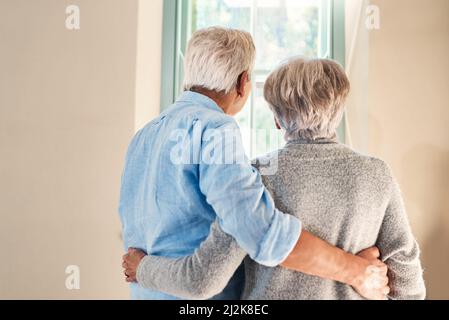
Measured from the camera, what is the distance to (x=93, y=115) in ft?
4.86

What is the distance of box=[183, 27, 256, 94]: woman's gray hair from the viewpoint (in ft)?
2.80

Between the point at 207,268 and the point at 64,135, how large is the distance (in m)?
0.93

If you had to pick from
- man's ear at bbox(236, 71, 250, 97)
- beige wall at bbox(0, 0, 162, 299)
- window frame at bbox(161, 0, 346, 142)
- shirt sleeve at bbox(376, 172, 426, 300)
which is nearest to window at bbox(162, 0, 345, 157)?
window frame at bbox(161, 0, 346, 142)

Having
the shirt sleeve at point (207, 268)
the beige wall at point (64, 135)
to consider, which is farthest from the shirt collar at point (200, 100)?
the beige wall at point (64, 135)

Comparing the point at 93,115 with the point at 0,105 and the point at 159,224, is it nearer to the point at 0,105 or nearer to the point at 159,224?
the point at 0,105

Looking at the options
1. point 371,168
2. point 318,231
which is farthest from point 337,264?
point 371,168

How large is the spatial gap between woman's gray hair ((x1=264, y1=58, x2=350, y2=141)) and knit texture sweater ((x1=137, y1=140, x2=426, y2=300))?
3 cm

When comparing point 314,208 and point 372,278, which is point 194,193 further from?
point 372,278

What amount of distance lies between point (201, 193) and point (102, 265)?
82cm

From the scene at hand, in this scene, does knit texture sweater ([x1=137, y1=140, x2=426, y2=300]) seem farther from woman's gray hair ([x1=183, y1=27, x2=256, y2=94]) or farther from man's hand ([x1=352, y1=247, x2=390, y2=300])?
woman's gray hair ([x1=183, y1=27, x2=256, y2=94])

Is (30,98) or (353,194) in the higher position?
(30,98)

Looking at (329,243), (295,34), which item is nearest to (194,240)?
(329,243)

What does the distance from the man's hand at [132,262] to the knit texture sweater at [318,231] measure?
3 centimetres

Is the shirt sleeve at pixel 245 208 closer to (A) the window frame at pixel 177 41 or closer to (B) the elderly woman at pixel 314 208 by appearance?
(B) the elderly woman at pixel 314 208
